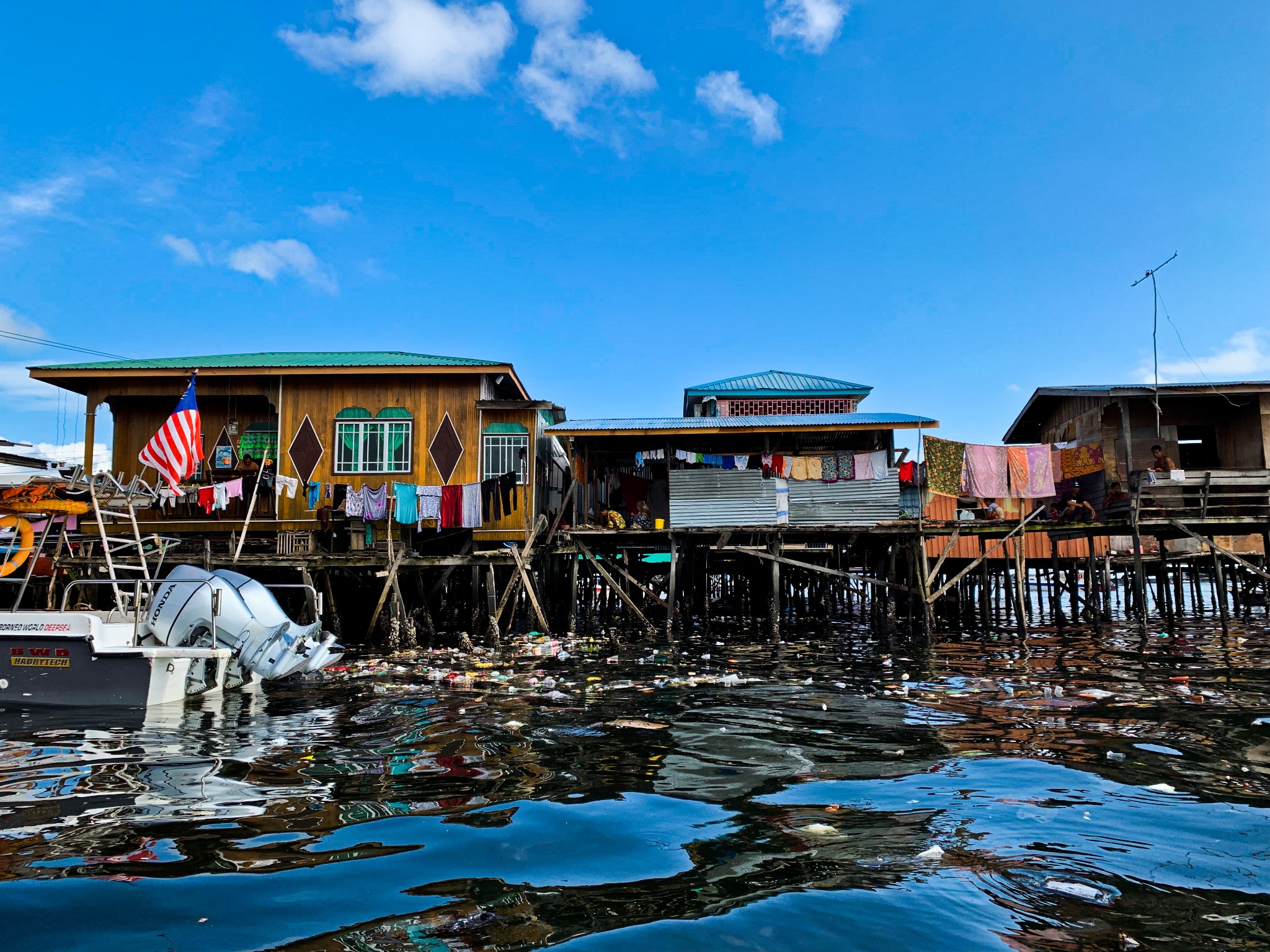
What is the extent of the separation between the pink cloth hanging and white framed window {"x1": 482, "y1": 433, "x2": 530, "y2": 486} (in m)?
11.0

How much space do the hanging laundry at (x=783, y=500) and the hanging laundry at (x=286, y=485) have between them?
11.5 m

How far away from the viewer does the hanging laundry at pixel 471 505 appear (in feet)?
64.8

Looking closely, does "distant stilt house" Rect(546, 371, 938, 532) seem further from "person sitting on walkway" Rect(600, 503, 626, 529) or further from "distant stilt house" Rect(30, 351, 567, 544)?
"distant stilt house" Rect(30, 351, 567, 544)

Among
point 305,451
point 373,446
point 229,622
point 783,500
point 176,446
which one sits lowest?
point 229,622

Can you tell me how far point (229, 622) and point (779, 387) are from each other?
79.3 ft

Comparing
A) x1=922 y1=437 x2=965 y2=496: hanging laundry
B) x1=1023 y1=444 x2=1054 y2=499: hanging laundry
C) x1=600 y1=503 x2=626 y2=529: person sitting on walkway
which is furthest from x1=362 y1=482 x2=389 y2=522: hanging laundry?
x1=1023 y1=444 x2=1054 y2=499: hanging laundry

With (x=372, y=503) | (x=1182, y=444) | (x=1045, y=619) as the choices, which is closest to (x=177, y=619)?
(x=372, y=503)

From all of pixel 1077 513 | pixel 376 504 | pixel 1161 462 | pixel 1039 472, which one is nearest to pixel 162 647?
pixel 376 504

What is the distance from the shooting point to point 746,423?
2041 centimetres

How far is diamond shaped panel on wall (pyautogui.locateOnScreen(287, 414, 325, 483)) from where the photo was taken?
803 inches

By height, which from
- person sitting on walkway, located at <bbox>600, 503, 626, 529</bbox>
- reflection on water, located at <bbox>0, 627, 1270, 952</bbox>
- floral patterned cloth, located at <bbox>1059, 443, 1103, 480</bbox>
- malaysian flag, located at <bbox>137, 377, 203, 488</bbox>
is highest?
floral patterned cloth, located at <bbox>1059, 443, 1103, 480</bbox>

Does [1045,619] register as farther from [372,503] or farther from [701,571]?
[372,503]

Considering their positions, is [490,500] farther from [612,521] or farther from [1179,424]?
[1179,424]

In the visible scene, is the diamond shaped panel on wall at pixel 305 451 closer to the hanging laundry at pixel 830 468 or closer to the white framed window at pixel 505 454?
the white framed window at pixel 505 454
